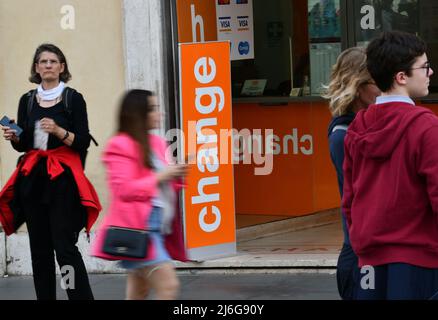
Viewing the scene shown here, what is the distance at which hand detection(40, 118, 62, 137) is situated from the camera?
658cm

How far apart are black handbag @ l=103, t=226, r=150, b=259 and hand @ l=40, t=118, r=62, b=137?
172 centimetres

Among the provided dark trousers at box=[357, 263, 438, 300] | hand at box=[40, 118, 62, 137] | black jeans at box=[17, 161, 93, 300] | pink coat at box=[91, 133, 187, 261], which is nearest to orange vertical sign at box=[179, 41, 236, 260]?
black jeans at box=[17, 161, 93, 300]

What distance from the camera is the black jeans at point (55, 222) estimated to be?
668cm

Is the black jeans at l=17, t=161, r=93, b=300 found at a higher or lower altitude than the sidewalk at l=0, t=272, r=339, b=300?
higher

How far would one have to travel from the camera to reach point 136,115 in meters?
5.11

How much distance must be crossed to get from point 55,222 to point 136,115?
1.80m

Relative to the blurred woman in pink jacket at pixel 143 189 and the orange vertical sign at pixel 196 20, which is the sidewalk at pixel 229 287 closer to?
the orange vertical sign at pixel 196 20

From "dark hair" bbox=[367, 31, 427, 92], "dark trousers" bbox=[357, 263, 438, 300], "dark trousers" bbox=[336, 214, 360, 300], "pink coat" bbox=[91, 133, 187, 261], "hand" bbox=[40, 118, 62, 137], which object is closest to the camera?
"dark trousers" bbox=[357, 263, 438, 300]

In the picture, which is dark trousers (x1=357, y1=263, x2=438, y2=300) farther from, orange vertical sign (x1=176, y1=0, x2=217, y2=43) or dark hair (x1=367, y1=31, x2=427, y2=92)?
orange vertical sign (x1=176, y1=0, x2=217, y2=43)

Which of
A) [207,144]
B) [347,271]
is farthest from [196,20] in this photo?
[347,271]

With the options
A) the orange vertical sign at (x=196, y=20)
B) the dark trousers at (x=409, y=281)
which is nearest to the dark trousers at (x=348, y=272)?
the dark trousers at (x=409, y=281)

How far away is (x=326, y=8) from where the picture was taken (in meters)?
10.6

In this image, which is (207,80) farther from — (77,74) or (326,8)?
(326,8)

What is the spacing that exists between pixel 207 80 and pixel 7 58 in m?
1.82
